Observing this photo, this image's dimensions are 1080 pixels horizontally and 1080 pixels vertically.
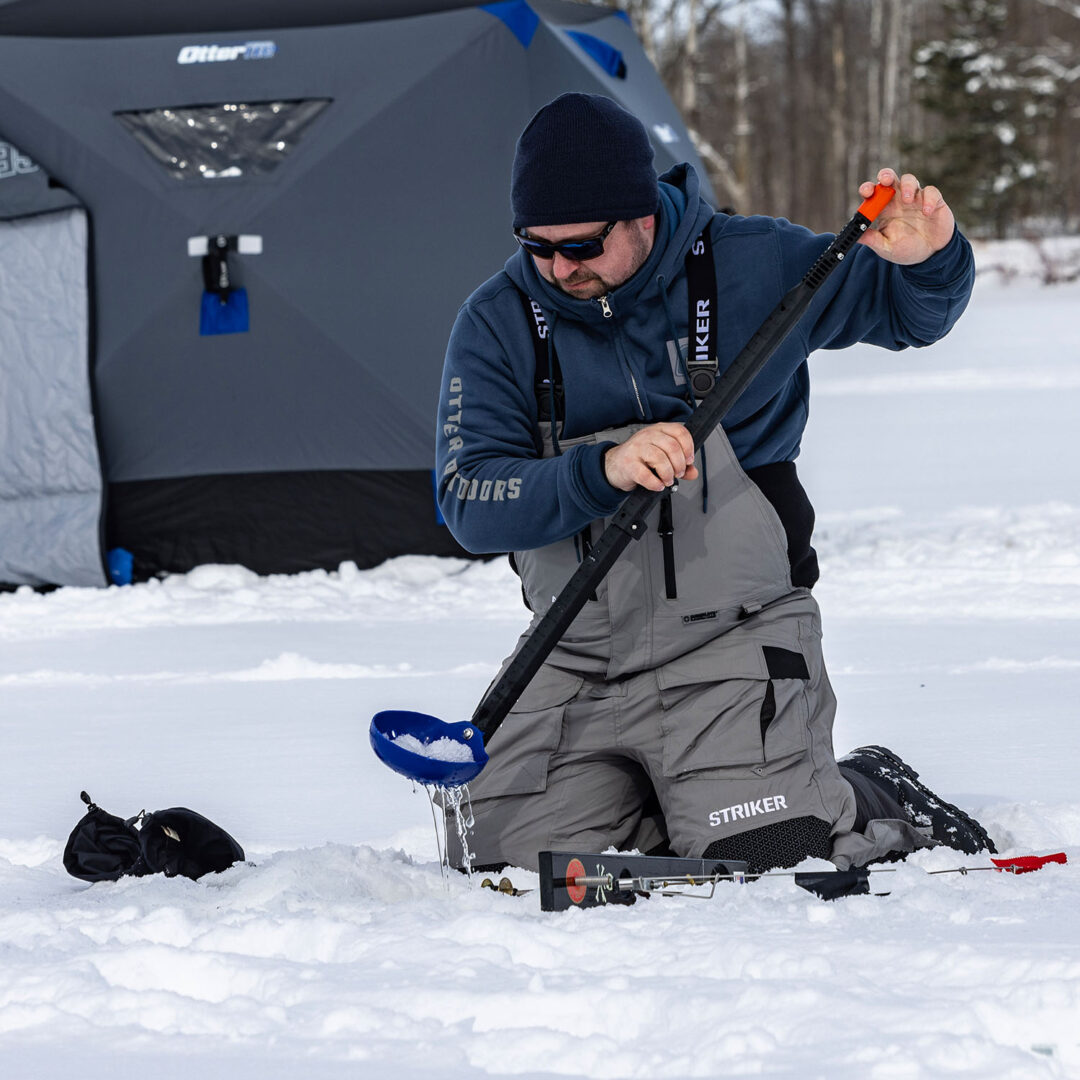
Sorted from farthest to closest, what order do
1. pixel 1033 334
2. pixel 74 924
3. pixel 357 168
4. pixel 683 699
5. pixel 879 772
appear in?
1. pixel 1033 334
2. pixel 357 168
3. pixel 879 772
4. pixel 683 699
5. pixel 74 924

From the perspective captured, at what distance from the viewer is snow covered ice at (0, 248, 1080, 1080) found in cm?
170

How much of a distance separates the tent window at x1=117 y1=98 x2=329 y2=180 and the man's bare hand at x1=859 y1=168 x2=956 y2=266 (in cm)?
366

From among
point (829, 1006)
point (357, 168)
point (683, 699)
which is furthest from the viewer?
point (357, 168)

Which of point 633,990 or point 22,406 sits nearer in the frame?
point 633,990

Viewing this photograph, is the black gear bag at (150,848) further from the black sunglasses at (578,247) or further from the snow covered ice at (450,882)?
the black sunglasses at (578,247)

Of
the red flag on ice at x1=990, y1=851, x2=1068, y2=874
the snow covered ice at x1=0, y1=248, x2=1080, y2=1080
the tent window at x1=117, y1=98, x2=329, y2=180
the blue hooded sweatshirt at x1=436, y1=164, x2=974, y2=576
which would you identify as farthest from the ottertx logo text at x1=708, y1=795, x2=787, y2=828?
the tent window at x1=117, y1=98, x2=329, y2=180

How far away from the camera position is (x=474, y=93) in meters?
5.69

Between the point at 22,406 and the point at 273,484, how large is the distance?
1.00 m

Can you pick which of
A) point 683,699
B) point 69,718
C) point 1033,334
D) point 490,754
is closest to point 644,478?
point 683,699

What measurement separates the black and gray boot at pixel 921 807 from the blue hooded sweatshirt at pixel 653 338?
0.45m

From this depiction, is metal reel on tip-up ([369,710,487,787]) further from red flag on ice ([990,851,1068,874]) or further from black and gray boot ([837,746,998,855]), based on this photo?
red flag on ice ([990,851,1068,874])

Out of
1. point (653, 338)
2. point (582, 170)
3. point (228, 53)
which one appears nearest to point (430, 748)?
point (653, 338)

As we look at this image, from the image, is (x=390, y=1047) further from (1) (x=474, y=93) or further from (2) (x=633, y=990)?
(1) (x=474, y=93)

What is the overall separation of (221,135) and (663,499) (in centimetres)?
378
